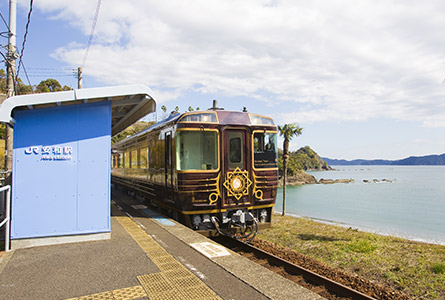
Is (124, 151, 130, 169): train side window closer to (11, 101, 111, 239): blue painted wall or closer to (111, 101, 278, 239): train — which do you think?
(111, 101, 278, 239): train

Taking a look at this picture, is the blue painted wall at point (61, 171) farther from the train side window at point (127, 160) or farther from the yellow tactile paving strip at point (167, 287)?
the train side window at point (127, 160)

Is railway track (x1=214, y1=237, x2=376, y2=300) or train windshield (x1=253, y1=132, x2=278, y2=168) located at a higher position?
train windshield (x1=253, y1=132, x2=278, y2=168)

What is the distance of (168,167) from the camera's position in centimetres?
913

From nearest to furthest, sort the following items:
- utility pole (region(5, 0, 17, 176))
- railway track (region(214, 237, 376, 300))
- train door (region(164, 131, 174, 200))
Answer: railway track (region(214, 237, 376, 300)) < train door (region(164, 131, 174, 200)) < utility pole (region(5, 0, 17, 176))

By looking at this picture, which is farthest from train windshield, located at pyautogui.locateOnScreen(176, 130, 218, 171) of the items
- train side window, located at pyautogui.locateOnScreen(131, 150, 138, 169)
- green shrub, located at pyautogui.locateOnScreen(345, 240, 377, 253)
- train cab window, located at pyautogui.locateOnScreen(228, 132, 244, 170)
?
train side window, located at pyautogui.locateOnScreen(131, 150, 138, 169)

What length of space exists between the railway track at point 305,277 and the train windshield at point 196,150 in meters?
2.24

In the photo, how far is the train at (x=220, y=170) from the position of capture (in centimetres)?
832

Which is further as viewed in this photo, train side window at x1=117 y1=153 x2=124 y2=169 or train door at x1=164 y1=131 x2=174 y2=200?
train side window at x1=117 y1=153 x2=124 y2=169

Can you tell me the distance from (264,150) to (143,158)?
16.9 ft

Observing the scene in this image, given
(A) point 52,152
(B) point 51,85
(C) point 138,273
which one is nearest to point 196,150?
(A) point 52,152

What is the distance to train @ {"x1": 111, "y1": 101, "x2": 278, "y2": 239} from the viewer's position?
8.32 meters

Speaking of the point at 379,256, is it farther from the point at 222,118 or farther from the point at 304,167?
the point at 304,167

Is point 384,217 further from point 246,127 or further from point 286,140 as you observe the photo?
point 246,127

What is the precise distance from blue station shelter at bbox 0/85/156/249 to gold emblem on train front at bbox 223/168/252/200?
305 centimetres
